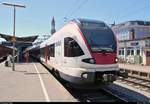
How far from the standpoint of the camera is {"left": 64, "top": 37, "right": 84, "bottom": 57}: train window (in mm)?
11281

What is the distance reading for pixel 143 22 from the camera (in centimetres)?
8631

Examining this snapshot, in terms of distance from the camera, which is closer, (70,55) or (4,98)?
(4,98)

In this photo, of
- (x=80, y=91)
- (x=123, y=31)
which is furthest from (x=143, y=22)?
(x=80, y=91)

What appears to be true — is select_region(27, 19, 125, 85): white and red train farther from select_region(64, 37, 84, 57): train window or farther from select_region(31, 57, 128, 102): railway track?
select_region(31, 57, 128, 102): railway track

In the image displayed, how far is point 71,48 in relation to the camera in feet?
38.4

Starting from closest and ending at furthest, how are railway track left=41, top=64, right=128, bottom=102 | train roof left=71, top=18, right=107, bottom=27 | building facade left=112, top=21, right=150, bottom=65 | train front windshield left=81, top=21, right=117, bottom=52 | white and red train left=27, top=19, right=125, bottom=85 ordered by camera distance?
railway track left=41, top=64, right=128, bottom=102 → white and red train left=27, top=19, right=125, bottom=85 → train front windshield left=81, top=21, right=117, bottom=52 → train roof left=71, top=18, right=107, bottom=27 → building facade left=112, top=21, right=150, bottom=65

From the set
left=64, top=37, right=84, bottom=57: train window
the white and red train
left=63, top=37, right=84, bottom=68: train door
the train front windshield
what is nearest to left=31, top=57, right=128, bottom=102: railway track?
the white and red train

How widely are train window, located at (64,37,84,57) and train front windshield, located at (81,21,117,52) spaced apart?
19.8 inches

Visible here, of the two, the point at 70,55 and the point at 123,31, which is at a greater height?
the point at 123,31

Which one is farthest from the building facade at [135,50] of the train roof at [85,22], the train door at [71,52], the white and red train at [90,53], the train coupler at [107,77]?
the train coupler at [107,77]

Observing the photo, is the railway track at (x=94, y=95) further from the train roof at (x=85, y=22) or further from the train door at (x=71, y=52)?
the train roof at (x=85, y=22)

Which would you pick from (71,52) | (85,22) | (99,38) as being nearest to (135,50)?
(85,22)

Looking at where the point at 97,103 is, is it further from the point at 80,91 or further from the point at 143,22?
the point at 143,22

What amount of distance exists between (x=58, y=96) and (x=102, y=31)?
3.15 m
